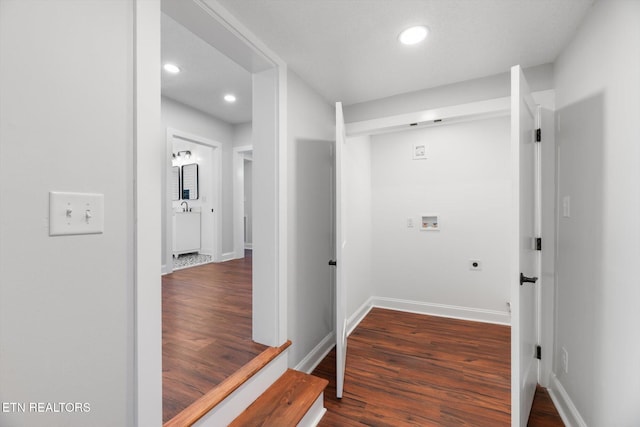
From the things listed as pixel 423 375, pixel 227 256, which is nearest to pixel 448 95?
pixel 423 375

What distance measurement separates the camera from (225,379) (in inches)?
58.1

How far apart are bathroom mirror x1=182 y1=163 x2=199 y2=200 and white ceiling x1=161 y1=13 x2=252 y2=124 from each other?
1.93 m

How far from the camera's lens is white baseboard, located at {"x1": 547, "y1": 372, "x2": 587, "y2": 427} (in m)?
1.52

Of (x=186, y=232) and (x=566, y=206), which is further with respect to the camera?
(x=186, y=232)

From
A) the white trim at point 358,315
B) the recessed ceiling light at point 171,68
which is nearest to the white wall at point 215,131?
the recessed ceiling light at point 171,68

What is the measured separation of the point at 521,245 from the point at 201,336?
2178 millimetres

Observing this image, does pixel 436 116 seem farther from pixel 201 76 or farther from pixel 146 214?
pixel 201 76

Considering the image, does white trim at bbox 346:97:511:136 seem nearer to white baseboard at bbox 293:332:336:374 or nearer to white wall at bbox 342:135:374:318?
white wall at bbox 342:135:374:318

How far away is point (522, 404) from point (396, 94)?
2.34 metres

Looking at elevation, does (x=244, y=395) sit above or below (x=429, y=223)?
below

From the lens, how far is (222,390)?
134 centimetres

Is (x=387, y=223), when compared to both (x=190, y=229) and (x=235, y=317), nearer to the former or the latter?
(x=235, y=317)

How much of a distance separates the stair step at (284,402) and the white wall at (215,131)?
10.1 feet

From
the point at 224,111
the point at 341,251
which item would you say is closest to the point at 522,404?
the point at 341,251
